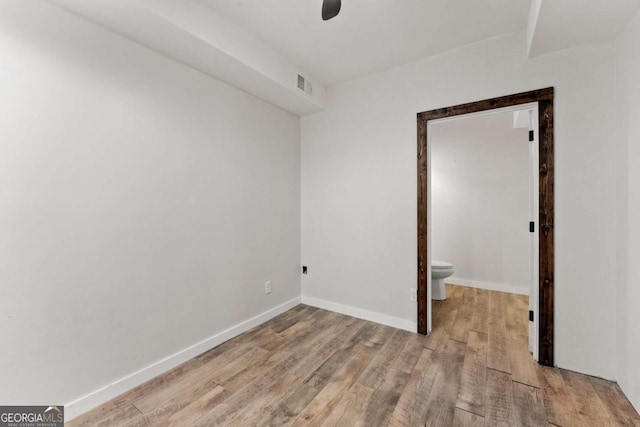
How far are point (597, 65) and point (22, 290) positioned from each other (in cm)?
381

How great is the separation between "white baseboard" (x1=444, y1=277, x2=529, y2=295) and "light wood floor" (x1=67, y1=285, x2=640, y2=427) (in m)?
1.36

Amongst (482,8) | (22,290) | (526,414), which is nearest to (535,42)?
(482,8)

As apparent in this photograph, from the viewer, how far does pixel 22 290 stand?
4.76 ft

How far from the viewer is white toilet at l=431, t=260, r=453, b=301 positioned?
11.1 ft

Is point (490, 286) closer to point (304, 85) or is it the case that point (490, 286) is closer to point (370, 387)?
point (370, 387)

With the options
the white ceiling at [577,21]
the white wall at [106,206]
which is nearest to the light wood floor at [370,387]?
the white wall at [106,206]

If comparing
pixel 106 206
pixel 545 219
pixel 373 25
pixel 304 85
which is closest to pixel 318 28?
pixel 373 25

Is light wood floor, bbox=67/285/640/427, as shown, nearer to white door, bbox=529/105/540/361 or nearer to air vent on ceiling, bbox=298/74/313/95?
white door, bbox=529/105/540/361

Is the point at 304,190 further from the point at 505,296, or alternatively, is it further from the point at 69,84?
the point at 505,296

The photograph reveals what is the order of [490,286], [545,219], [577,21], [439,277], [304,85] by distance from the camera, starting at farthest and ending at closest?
[490,286], [439,277], [304,85], [545,219], [577,21]

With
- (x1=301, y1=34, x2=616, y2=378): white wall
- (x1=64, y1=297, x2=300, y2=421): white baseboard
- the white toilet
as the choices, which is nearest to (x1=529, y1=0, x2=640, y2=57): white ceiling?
(x1=301, y1=34, x2=616, y2=378): white wall

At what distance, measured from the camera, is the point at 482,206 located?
13.4 feet

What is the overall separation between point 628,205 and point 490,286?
2611 mm

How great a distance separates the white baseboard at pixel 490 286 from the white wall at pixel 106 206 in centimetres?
324
